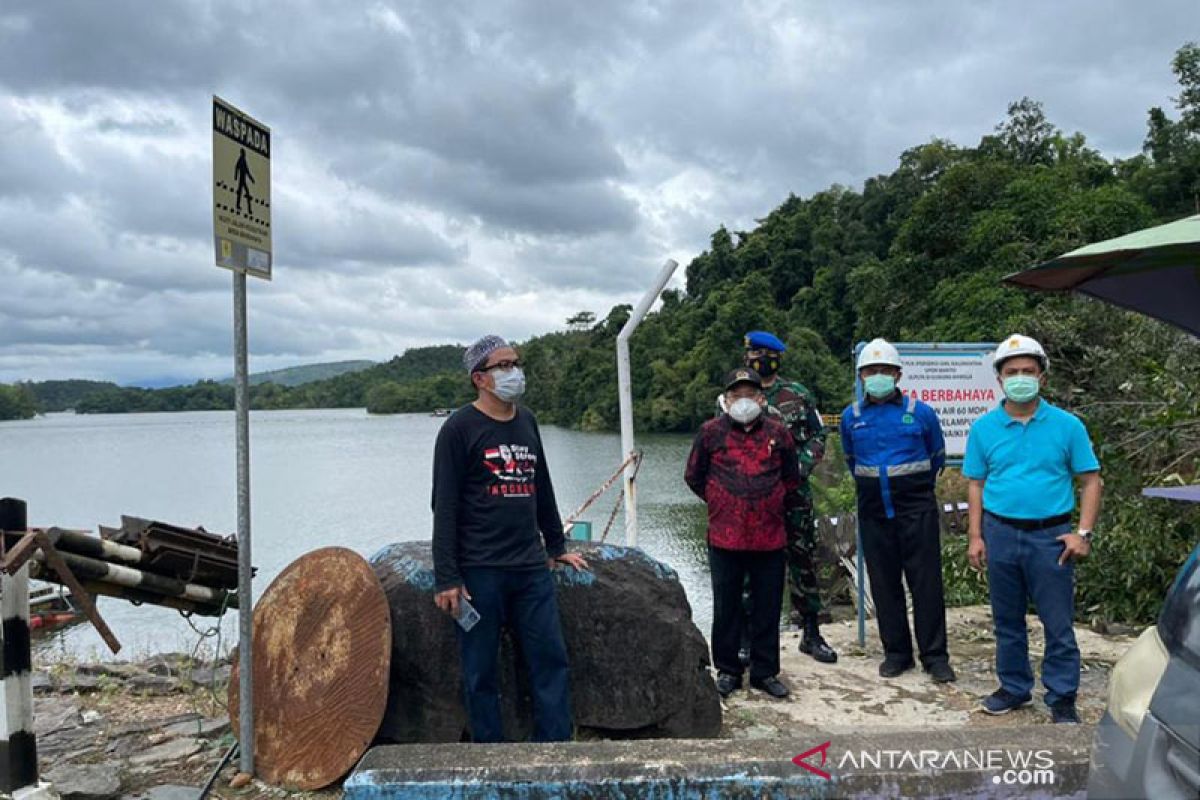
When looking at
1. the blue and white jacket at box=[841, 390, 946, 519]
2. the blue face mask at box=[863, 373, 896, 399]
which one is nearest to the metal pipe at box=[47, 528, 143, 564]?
the blue and white jacket at box=[841, 390, 946, 519]

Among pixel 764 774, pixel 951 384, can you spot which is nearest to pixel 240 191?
pixel 764 774

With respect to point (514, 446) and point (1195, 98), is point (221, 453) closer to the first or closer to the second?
point (1195, 98)

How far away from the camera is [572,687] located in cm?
397

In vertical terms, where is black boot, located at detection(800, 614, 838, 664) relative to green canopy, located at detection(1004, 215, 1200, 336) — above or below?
below

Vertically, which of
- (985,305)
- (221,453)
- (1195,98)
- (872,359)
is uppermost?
(1195,98)

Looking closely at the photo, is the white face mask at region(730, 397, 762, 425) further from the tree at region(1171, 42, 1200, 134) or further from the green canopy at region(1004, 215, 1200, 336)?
the tree at region(1171, 42, 1200, 134)

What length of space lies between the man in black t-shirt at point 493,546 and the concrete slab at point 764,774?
721 mm

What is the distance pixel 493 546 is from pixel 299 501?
25005 millimetres

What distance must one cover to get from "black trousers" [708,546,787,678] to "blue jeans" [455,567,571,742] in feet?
3.68

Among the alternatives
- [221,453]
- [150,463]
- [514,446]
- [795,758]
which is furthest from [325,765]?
[221,453]

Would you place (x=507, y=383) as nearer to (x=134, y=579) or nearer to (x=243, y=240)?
(x=243, y=240)

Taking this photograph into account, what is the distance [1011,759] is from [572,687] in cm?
183

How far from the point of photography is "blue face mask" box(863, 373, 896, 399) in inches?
188

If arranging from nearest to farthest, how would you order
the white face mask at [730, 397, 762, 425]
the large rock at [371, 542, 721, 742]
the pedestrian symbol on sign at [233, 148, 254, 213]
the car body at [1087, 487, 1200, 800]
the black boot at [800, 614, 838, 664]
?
the car body at [1087, 487, 1200, 800] < the pedestrian symbol on sign at [233, 148, 254, 213] < the large rock at [371, 542, 721, 742] < the white face mask at [730, 397, 762, 425] < the black boot at [800, 614, 838, 664]
